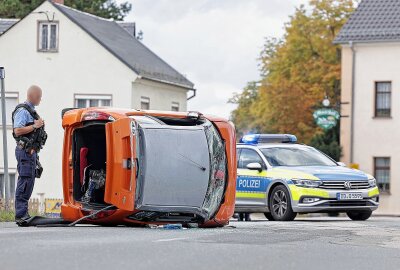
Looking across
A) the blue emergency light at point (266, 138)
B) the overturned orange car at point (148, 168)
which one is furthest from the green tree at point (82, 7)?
the overturned orange car at point (148, 168)

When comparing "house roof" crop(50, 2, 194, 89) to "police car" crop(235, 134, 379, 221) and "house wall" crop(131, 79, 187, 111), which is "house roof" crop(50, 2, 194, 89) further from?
"police car" crop(235, 134, 379, 221)

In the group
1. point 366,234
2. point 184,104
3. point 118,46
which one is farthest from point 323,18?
point 366,234

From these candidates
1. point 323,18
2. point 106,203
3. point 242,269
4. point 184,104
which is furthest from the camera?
point 323,18

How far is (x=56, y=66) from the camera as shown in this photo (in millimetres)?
56812

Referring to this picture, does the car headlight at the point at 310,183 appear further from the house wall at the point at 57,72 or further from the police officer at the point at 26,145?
the house wall at the point at 57,72

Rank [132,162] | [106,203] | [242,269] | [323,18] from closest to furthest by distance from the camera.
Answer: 1. [242,269]
2. [132,162]
3. [106,203]
4. [323,18]

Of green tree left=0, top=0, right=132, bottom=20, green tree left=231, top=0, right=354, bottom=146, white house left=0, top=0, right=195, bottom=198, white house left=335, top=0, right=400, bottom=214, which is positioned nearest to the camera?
white house left=0, top=0, right=195, bottom=198

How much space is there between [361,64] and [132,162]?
41.8 metres

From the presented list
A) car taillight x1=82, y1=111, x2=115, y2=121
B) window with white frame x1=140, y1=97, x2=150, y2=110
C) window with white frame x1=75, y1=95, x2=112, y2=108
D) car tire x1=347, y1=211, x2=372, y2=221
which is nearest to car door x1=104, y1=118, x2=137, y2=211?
car taillight x1=82, y1=111, x2=115, y2=121

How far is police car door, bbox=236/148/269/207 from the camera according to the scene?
2462 cm

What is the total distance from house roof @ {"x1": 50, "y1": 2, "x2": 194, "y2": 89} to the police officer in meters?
37.9

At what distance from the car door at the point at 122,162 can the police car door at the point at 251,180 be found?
303 inches

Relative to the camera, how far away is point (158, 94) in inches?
2313

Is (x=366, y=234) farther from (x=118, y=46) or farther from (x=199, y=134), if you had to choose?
(x=118, y=46)
